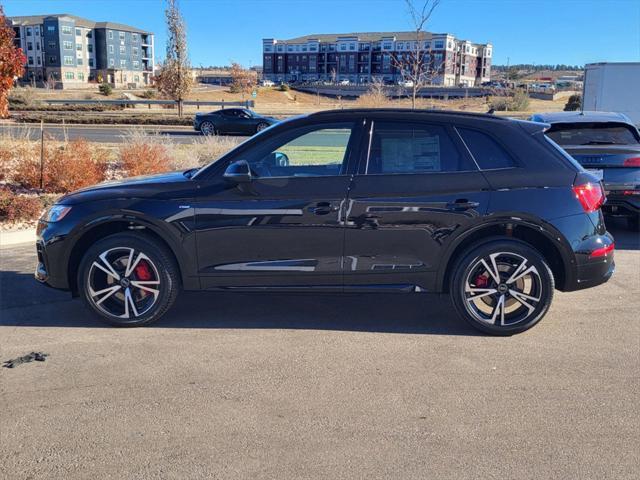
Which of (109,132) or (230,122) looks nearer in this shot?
(109,132)

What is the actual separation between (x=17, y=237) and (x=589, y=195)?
→ 7.27 metres

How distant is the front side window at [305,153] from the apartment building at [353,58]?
12338cm

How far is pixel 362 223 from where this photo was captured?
5.16 meters

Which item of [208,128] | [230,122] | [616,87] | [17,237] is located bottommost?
[17,237]

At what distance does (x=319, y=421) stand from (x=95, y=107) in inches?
1854

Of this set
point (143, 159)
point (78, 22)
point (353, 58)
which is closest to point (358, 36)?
point (353, 58)

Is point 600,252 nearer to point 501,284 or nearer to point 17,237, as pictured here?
point 501,284

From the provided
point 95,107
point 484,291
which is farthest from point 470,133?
point 95,107

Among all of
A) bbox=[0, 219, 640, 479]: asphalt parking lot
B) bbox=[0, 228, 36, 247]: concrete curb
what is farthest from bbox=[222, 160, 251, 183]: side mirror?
bbox=[0, 228, 36, 247]: concrete curb

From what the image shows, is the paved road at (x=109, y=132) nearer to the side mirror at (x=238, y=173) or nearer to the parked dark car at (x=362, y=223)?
the parked dark car at (x=362, y=223)

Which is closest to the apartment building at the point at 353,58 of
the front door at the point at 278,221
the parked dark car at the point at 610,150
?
the parked dark car at the point at 610,150

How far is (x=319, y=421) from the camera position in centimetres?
388

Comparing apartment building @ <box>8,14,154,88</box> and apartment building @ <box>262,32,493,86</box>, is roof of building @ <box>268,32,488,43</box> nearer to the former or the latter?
apartment building @ <box>262,32,493,86</box>

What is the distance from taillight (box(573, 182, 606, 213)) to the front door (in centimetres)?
189
